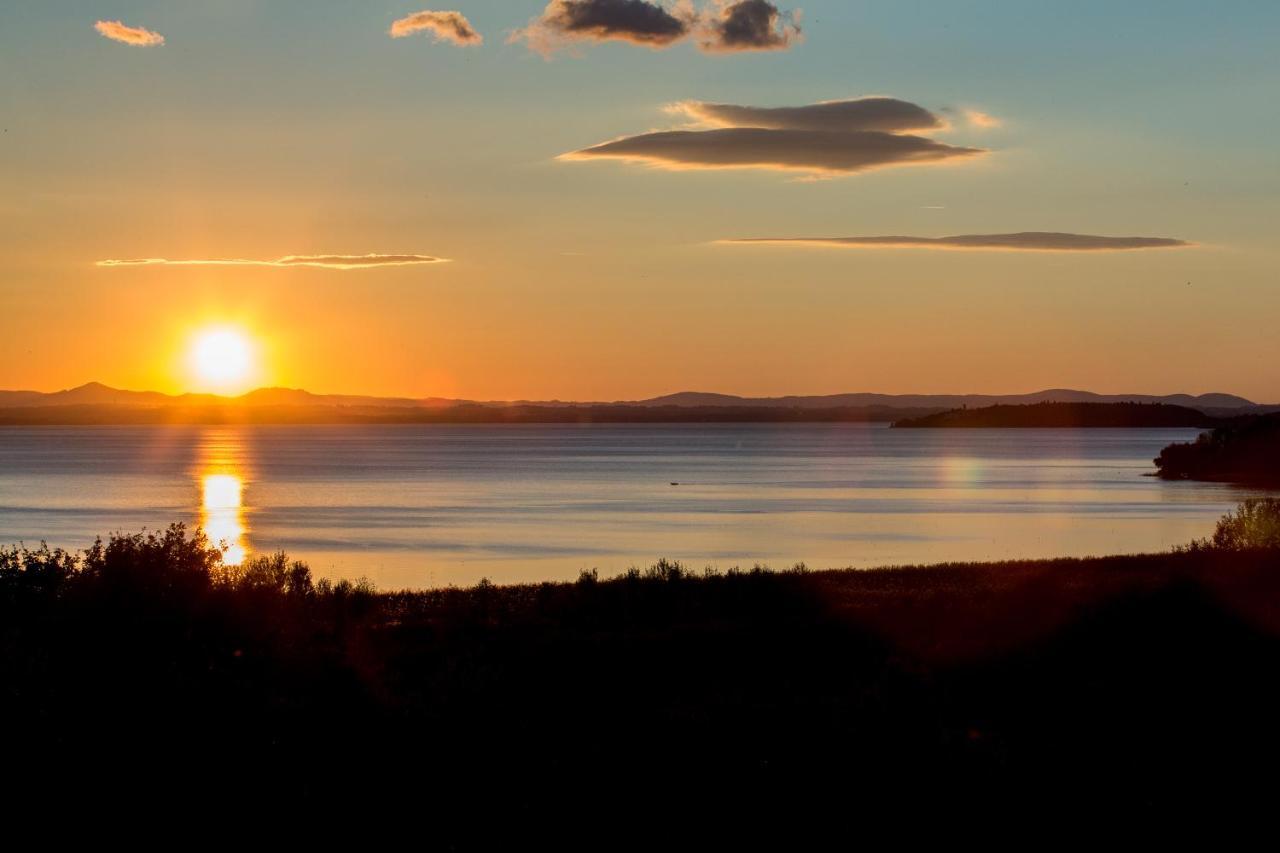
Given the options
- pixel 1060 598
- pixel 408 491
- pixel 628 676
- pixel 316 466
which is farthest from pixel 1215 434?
pixel 628 676

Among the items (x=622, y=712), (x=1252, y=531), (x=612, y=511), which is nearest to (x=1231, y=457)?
(x=612, y=511)

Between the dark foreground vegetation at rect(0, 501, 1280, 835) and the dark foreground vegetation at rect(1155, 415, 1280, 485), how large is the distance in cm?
8016

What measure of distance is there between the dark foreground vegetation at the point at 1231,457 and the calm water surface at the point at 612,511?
288 centimetres

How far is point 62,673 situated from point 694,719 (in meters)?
5.44

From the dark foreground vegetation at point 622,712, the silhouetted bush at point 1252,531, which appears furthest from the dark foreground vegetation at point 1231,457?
the dark foreground vegetation at point 622,712

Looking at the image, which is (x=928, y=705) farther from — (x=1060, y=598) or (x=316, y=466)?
(x=316, y=466)

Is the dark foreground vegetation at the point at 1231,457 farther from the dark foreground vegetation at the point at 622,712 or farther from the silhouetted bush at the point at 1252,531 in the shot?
the dark foreground vegetation at the point at 622,712

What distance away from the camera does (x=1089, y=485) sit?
9044 centimetres

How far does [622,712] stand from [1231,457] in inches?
3648

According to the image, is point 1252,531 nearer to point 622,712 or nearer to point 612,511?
point 622,712

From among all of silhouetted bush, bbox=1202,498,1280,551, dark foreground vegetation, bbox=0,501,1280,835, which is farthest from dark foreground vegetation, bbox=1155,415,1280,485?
dark foreground vegetation, bbox=0,501,1280,835

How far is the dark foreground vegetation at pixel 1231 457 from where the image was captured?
3780 inches

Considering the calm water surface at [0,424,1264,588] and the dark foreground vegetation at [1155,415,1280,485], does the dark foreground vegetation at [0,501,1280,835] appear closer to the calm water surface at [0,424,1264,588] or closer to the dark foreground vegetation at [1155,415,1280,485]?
the calm water surface at [0,424,1264,588]

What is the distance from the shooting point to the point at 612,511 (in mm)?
67312
